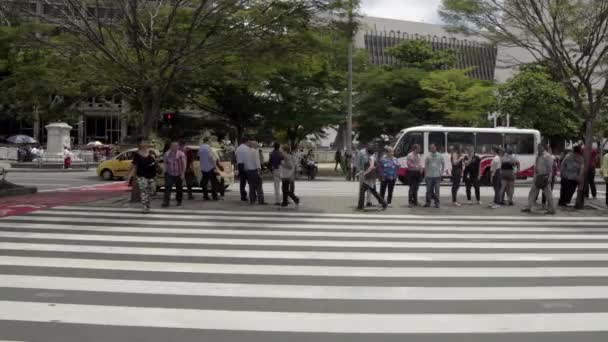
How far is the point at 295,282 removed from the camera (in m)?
7.34

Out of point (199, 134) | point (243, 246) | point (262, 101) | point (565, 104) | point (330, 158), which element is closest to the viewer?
point (243, 246)

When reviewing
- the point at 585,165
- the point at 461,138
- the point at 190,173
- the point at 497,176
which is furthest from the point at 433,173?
the point at 461,138

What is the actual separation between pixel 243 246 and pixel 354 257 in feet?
6.17

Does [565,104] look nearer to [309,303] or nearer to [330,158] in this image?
[330,158]

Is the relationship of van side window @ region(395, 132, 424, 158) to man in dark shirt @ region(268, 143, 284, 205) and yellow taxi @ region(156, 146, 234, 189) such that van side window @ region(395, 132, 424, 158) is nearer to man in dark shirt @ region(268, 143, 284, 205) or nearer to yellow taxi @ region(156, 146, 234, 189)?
yellow taxi @ region(156, 146, 234, 189)

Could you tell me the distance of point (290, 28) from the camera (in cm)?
1544

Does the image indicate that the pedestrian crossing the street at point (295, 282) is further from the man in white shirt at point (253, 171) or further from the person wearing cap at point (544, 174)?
the man in white shirt at point (253, 171)

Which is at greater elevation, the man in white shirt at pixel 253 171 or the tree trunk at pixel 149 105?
the tree trunk at pixel 149 105

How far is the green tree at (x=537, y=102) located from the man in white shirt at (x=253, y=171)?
31.0 meters

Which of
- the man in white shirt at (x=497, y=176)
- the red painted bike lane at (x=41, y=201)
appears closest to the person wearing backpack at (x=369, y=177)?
the man in white shirt at (x=497, y=176)

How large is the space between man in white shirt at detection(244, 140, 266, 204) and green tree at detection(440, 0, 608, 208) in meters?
6.76

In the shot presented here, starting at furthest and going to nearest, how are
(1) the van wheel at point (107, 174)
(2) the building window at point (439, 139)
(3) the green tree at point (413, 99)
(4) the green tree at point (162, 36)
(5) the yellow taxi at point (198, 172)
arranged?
(3) the green tree at point (413, 99) → (1) the van wheel at point (107, 174) → (2) the building window at point (439, 139) → (5) the yellow taxi at point (198, 172) → (4) the green tree at point (162, 36)

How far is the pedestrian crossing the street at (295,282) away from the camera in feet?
17.9

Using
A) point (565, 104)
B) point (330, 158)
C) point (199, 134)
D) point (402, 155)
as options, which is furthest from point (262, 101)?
point (330, 158)
